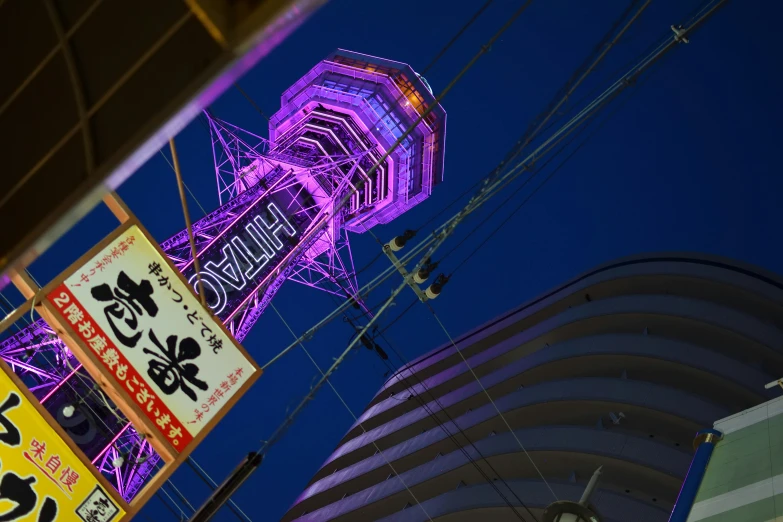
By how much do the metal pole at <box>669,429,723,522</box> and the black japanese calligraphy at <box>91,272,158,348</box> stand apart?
23.1 ft

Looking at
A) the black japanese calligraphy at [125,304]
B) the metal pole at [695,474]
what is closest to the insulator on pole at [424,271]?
the black japanese calligraphy at [125,304]

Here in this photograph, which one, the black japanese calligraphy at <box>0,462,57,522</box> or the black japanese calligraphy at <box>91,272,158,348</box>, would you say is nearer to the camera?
the black japanese calligraphy at <box>0,462,57,522</box>

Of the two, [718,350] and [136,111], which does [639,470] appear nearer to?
[718,350]

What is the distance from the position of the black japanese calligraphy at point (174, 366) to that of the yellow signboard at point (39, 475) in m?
1.14

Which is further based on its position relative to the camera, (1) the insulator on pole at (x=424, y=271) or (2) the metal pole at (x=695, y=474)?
(1) the insulator on pole at (x=424, y=271)

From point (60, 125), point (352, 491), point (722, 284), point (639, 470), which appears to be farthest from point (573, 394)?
point (60, 125)

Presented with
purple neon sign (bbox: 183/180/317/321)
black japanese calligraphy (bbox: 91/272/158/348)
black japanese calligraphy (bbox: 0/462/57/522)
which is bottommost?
black japanese calligraphy (bbox: 0/462/57/522)

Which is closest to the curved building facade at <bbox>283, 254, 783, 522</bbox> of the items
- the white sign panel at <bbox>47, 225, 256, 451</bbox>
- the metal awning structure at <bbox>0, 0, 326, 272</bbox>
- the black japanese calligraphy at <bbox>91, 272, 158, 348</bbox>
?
the white sign panel at <bbox>47, 225, 256, 451</bbox>

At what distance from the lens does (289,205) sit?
30938 millimetres

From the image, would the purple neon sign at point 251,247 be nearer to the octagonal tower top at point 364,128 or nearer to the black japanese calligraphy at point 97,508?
the octagonal tower top at point 364,128

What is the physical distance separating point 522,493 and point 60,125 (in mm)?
20207

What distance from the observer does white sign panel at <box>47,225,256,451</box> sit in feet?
25.7

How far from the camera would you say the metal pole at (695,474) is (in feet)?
31.3

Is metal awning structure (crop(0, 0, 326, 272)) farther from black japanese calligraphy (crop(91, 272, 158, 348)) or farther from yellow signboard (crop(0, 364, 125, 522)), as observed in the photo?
black japanese calligraphy (crop(91, 272, 158, 348))
